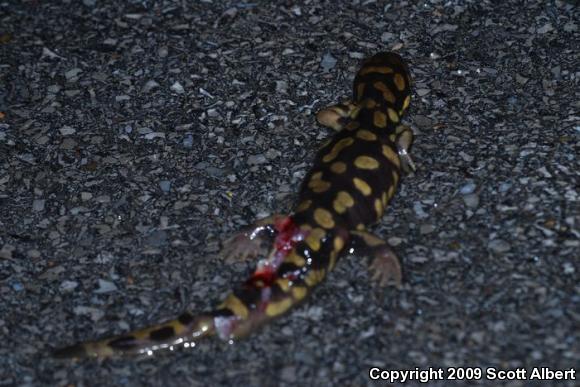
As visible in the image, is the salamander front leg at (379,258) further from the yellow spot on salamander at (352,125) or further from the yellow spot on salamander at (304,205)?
the yellow spot on salamander at (352,125)

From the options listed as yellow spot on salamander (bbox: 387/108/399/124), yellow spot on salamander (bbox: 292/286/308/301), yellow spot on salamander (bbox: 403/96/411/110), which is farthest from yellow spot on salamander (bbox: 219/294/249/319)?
yellow spot on salamander (bbox: 403/96/411/110)

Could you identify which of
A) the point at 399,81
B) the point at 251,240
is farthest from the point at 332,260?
the point at 399,81

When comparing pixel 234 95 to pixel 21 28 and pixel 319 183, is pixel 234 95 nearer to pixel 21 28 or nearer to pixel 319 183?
pixel 319 183

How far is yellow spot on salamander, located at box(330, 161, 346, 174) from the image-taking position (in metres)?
5.50

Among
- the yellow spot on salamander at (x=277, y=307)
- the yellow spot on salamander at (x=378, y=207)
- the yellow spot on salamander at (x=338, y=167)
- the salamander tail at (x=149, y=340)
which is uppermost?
the yellow spot on salamander at (x=338, y=167)

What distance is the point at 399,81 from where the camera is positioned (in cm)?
623

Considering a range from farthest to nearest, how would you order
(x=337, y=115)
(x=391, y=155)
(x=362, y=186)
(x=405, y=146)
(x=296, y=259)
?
(x=337, y=115), (x=405, y=146), (x=391, y=155), (x=362, y=186), (x=296, y=259)

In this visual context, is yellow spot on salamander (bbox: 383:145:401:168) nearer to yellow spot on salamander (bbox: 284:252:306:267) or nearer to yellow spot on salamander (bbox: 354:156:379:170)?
yellow spot on salamander (bbox: 354:156:379:170)

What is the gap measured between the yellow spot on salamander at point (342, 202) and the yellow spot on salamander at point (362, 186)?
8 centimetres

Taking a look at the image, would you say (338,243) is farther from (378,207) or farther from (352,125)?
(352,125)

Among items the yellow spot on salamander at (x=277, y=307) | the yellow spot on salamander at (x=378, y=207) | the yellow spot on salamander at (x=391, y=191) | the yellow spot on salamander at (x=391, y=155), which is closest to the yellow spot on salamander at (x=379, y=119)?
the yellow spot on salamander at (x=391, y=155)

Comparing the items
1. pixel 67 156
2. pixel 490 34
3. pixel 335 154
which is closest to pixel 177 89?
pixel 67 156

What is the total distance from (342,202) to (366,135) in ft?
2.00

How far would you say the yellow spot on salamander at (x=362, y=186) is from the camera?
540cm
